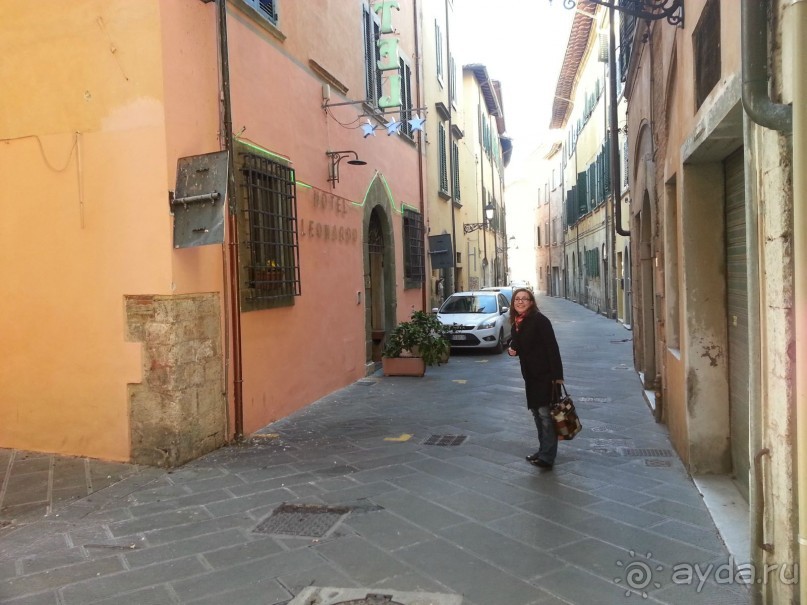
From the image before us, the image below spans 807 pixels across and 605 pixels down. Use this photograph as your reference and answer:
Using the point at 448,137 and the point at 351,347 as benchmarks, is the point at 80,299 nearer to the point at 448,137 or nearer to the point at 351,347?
the point at 351,347

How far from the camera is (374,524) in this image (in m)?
4.09

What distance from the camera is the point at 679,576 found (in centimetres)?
333

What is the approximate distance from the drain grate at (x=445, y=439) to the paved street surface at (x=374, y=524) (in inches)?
0.8

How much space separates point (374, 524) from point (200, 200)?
308 centimetres

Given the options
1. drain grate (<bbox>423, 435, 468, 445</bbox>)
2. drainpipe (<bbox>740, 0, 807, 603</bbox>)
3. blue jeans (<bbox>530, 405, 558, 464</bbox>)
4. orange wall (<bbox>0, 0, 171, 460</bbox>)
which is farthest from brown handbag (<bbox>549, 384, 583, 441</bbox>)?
orange wall (<bbox>0, 0, 171, 460</bbox>)

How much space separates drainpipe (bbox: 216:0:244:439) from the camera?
620 cm

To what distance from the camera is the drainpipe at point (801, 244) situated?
2354 mm

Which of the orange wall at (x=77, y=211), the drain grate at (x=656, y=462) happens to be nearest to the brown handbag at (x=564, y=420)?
the drain grate at (x=656, y=462)

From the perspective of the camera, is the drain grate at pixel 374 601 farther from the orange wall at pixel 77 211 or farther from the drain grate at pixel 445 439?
the orange wall at pixel 77 211

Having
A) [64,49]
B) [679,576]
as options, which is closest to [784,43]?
Result: [679,576]

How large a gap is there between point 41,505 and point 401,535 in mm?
2674

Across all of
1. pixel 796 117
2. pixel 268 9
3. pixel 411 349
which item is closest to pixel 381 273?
pixel 411 349

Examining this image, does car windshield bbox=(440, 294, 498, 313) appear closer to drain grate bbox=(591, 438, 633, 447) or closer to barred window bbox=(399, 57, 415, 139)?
barred window bbox=(399, 57, 415, 139)

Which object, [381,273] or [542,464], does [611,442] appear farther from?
[381,273]
